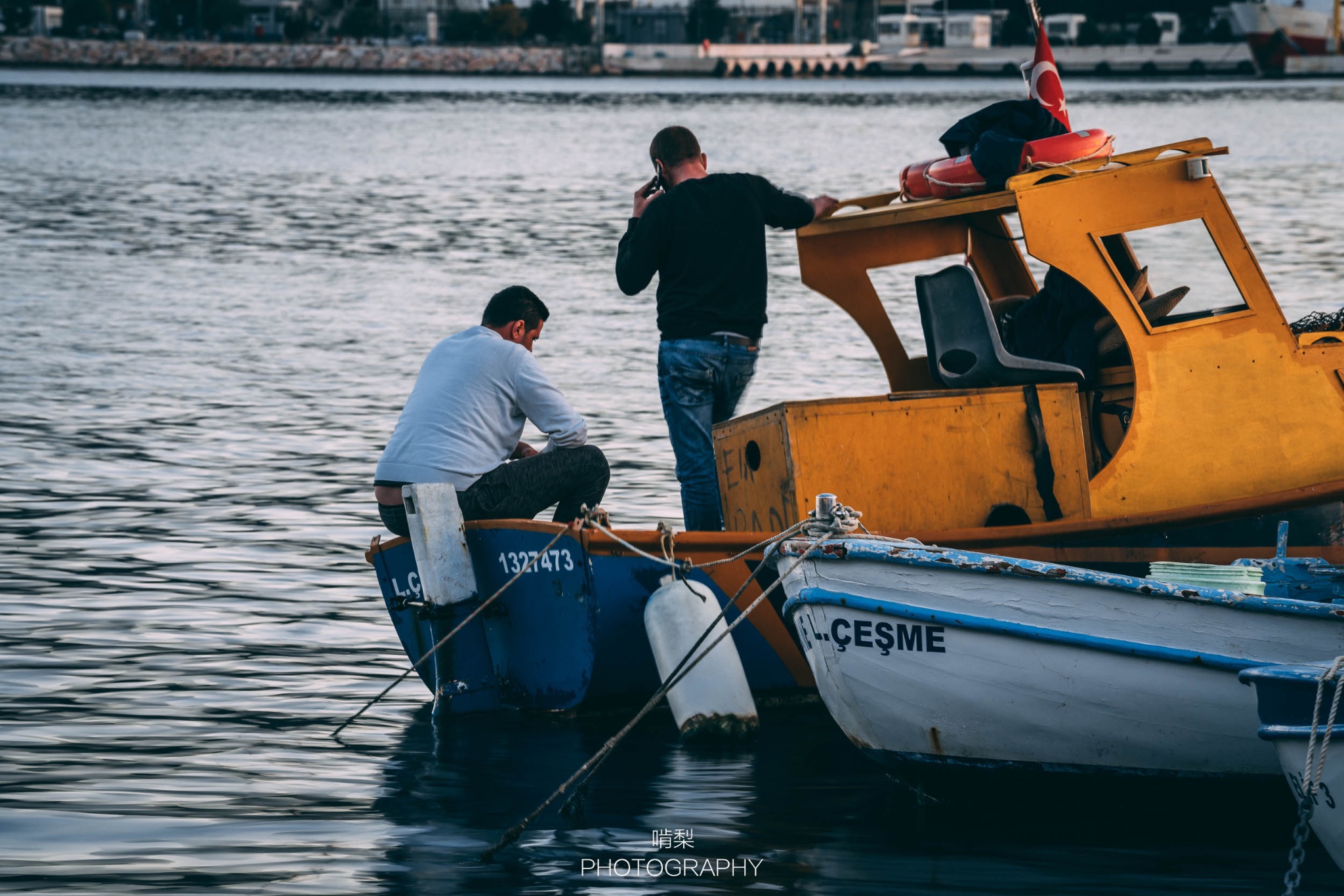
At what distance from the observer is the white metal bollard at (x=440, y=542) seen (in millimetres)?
7465

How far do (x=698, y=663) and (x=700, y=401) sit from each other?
5.19 feet

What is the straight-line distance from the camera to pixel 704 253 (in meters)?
8.27

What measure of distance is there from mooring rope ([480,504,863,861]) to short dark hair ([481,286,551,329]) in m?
1.63

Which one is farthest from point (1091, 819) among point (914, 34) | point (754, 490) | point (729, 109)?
point (914, 34)

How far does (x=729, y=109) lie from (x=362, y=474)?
252 feet

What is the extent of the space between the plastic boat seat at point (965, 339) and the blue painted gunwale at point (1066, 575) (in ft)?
5.35

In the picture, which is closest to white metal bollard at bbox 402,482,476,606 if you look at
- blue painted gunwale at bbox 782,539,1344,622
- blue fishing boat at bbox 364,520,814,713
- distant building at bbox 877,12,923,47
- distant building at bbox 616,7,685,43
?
blue fishing boat at bbox 364,520,814,713

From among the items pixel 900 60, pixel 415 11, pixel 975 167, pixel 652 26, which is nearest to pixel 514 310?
pixel 975 167

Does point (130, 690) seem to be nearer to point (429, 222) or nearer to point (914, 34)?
point (429, 222)

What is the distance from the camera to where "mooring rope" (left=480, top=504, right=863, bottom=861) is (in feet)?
20.9

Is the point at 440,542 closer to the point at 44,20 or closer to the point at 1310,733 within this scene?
the point at 1310,733

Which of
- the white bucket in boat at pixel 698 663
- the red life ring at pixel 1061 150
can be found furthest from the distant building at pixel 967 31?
the white bucket in boat at pixel 698 663

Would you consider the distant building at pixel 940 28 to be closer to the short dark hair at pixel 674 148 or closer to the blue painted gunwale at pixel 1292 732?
the short dark hair at pixel 674 148

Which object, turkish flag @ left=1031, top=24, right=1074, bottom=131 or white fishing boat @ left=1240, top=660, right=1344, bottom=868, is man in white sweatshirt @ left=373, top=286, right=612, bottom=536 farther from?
white fishing boat @ left=1240, top=660, right=1344, bottom=868
